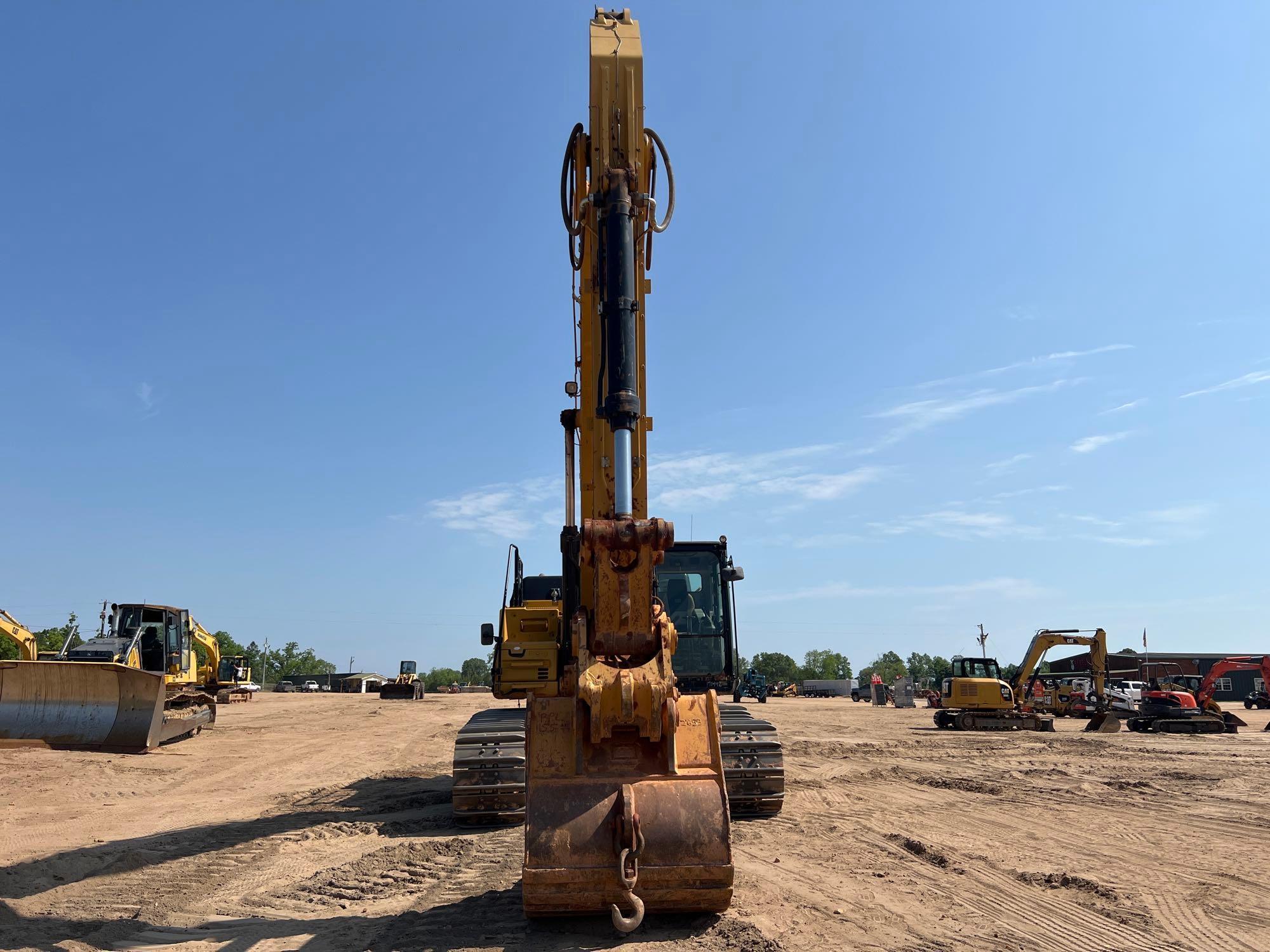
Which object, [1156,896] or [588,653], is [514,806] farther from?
[1156,896]

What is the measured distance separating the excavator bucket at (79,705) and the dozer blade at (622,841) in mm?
13567

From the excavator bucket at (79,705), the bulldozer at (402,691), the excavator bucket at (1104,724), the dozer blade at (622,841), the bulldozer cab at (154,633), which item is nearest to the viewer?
the dozer blade at (622,841)

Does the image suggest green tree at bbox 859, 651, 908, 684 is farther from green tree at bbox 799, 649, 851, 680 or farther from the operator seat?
the operator seat

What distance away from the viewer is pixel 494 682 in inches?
385

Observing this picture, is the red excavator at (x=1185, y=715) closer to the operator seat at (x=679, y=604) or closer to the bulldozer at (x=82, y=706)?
the operator seat at (x=679, y=604)

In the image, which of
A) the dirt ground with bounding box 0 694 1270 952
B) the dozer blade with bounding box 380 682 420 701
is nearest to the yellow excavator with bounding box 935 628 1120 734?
the dirt ground with bounding box 0 694 1270 952

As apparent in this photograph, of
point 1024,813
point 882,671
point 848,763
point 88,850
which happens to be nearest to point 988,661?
point 848,763

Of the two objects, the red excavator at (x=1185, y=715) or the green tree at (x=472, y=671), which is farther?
the green tree at (x=472, y=671)

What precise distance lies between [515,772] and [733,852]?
8.09 ft

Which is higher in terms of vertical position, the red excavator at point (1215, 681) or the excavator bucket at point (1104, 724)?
the red excavator at point (1215, 681)

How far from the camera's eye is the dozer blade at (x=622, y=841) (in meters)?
5.07

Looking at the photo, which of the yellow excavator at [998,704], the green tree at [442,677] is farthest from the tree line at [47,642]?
the green tree at [442,677]

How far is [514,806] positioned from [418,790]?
358 cm

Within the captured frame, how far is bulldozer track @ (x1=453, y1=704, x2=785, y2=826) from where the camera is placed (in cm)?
888
